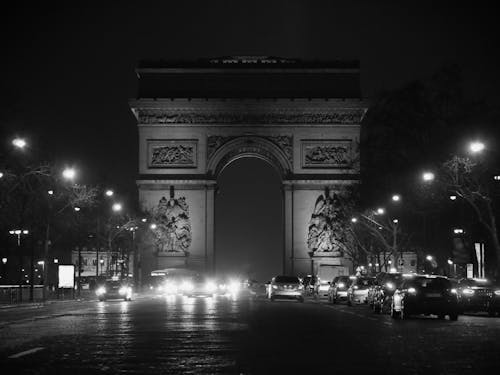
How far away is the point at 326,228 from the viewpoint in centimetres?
10138

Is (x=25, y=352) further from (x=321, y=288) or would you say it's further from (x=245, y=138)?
(x=245, y=138)

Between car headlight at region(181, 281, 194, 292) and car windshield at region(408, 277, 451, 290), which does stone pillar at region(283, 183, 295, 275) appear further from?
car windshield at region(408, 277, 451, 290)

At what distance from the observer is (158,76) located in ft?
335

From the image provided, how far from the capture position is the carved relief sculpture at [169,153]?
10181 cm

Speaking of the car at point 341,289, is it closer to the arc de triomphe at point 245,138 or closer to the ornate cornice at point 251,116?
the arc de triomphe at point 245,138

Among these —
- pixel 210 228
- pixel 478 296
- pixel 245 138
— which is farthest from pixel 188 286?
→ pixel 478 296

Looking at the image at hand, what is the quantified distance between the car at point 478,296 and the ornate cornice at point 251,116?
5412 cm

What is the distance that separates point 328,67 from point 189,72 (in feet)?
39.2

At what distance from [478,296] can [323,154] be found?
182 feet

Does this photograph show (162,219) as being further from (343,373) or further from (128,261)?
(343,373)

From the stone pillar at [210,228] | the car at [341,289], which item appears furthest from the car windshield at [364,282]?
the stone pillar at [210,228]

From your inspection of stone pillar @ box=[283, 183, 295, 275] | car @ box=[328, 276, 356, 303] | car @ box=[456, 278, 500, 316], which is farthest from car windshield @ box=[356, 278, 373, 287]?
stone pillar @ box=[283, 183, 295, 275]

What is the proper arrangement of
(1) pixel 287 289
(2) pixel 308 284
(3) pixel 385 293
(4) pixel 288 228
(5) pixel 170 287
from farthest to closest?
(4) pixel 288 228
(2) pixel 308 284
(5) pixel 170 287
(1) pixel 287 289
(3) pixel 385 293

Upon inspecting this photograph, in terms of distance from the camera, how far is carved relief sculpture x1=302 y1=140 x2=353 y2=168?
102000 millimetres
